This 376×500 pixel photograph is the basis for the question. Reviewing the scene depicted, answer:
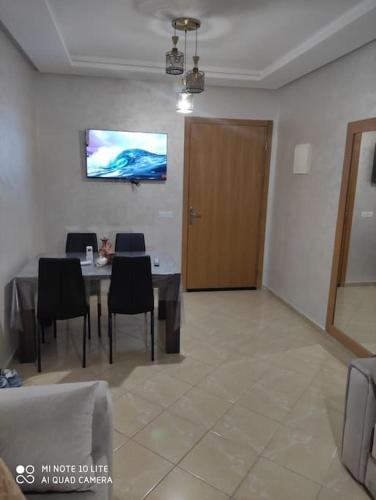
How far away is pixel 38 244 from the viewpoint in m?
4.11

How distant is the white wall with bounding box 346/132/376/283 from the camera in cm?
292

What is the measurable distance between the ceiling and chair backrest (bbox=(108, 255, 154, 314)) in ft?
6.09

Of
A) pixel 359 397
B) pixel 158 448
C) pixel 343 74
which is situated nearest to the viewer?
pixel 359 397

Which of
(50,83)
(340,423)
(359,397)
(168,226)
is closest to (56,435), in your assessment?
(359,397)

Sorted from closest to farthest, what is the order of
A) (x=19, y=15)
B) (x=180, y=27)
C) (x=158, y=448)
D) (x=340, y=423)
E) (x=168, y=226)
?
(x=158, y=448) → (x=340, y=423) → (x=19, y=15) → (x=180, y=27) → (x=168, y=226)

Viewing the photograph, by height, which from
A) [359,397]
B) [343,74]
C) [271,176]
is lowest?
[359,397]

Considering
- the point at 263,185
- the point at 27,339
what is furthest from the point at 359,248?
the point at 27,339

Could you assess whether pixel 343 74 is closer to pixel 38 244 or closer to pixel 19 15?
pixel 19 15

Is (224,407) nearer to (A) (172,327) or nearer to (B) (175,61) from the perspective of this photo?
(A) (172,327)

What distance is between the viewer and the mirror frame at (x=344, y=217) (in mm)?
3035

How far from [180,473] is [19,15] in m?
3.14

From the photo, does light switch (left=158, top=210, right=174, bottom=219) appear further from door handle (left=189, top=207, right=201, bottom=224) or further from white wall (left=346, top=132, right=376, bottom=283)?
white wall (left=346, top=132, right=376, bottom=283)

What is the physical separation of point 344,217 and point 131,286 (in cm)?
201

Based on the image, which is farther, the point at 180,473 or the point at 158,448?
the point at 158,448
